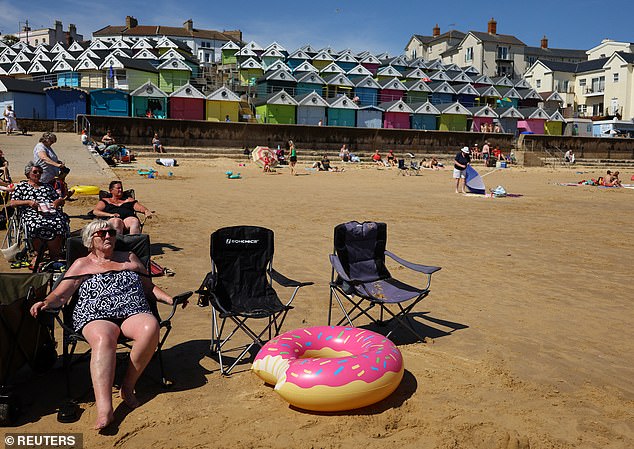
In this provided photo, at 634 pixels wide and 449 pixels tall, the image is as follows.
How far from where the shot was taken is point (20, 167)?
66.0ft

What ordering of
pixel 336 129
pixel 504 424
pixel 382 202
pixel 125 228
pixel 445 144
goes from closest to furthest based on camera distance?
1. pixel 504 424
2. pixel 125 228
3. pixel 382 202
4. pixel 336 129
5. pixel 445 144

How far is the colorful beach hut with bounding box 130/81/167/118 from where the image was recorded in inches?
1540

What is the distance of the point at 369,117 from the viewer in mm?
44969

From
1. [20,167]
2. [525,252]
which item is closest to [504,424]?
[525,252]

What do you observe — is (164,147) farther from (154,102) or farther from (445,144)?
(445,144)

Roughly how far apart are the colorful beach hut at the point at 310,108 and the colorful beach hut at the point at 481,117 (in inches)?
517

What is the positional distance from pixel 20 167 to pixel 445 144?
87.0 ft

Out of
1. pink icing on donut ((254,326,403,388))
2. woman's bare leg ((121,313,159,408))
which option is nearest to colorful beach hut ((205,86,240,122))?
pink icing on donut ((254,326,403,388))

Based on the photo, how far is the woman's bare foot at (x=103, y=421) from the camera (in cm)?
350

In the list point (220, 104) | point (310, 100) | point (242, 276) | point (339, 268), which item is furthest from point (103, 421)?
point (310, 100)

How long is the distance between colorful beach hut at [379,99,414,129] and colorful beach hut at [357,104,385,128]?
0.71 m

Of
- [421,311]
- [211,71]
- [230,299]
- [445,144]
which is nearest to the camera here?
[230,299]

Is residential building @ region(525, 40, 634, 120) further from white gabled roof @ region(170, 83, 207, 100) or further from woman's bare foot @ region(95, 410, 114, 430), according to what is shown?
woman's bare foot @ region(95, 410, 114, 430)

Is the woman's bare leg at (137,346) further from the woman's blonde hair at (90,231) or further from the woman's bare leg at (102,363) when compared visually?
the woman's blonde hair at (90,231)
